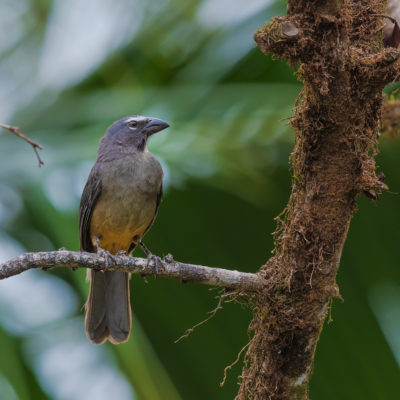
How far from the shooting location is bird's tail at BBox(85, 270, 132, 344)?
4.63 m

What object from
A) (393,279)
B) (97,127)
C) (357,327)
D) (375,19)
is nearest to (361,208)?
(393,279)

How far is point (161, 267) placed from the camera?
128 inches

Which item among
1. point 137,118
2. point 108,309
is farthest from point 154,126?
point 108,309

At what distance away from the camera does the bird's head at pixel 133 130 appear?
504cm

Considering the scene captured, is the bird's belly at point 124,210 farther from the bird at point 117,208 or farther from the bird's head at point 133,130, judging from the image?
the bird's head at point 133,130

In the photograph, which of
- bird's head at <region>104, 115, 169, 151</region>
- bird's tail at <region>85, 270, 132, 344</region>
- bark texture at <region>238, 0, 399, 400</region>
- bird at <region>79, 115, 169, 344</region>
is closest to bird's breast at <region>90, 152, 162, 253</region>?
bird at <region>79, 115, 169, 344</region>

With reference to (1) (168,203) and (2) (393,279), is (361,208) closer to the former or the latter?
(2) (393,279)

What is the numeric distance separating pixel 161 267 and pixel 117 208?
1.66 meters

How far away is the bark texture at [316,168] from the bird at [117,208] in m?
1.58

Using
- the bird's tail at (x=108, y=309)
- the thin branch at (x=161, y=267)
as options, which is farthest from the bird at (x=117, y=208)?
the thin branch at (x=161, y=267)

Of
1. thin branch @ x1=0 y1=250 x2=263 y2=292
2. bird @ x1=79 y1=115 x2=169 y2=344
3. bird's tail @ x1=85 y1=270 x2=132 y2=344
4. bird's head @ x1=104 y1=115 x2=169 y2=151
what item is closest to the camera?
thin branch @ x1=0 y1=250 x2=263 y2=292

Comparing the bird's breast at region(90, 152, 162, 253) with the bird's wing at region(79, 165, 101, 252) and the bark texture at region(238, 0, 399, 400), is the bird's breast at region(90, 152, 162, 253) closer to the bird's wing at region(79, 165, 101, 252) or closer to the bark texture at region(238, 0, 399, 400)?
the bird's wing at region(79, 165, 101, 252)

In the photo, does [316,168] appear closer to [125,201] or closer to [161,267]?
[161,267]

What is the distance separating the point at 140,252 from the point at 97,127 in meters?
1.06
